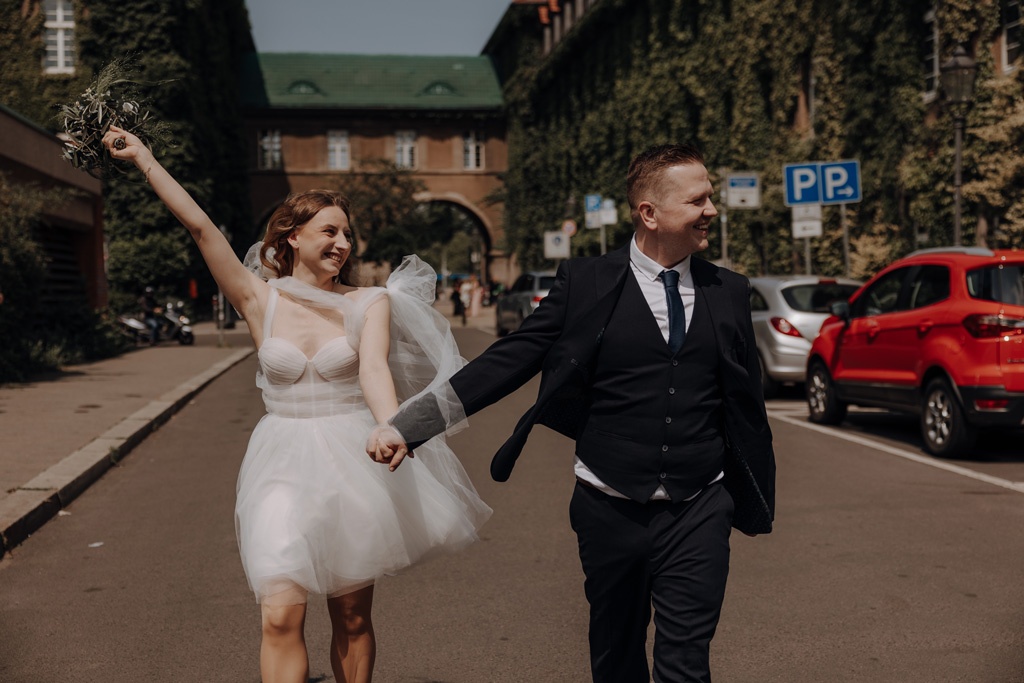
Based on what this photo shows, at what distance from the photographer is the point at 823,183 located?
59.8 feet

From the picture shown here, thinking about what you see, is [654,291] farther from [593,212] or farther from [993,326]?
[593,212]

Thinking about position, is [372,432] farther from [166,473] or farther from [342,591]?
[166,473]

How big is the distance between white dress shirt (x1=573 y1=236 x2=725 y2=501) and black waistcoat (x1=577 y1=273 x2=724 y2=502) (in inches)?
1.2

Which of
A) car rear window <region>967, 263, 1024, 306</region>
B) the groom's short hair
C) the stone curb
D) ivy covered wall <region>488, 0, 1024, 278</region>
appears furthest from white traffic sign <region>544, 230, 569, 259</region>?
the groom's short hair

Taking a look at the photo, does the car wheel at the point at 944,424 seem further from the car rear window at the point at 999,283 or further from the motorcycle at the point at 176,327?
the motorcycle at the point at 176,327

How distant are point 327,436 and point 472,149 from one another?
62.1 metres

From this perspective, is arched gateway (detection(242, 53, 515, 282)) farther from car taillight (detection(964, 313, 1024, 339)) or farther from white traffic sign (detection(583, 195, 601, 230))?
car taillight (detection(964, 313, 1024, 339))

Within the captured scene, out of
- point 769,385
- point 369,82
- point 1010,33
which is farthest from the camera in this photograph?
point 369,82

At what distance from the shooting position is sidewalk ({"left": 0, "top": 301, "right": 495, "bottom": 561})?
7848 millimetres

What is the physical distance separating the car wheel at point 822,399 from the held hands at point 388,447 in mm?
9513

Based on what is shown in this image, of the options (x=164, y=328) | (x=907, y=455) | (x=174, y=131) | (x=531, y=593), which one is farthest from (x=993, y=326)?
(x=174, y=131)

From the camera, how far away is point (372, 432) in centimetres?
349

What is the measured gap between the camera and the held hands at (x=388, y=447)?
343 cm

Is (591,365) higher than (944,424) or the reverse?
higher
